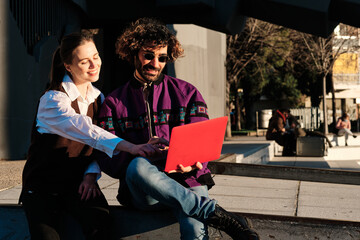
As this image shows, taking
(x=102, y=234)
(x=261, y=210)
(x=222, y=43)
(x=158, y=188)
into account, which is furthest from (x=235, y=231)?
(x=222, y=43)

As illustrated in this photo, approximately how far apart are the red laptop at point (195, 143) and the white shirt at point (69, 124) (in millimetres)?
385

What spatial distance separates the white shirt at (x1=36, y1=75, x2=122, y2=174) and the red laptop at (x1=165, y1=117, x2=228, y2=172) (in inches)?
15.2

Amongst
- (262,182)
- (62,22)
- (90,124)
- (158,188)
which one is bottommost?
(262,182)

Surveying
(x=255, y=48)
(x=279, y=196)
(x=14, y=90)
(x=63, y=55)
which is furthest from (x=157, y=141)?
(x=255, y=48)

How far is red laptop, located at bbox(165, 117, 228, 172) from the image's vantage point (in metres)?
2.53

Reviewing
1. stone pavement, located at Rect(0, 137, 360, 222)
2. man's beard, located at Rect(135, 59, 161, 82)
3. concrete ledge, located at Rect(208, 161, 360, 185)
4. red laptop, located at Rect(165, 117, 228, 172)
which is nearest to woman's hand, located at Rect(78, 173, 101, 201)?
red laptop, located at Rect(165, 117, 228, 172)

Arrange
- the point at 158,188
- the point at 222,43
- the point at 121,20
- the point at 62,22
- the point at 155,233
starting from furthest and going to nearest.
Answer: the point at 222,43
the point at 121,20
the point at 62,22
the point at 155,233
the point at 158,188

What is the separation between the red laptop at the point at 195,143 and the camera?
99.7 inches

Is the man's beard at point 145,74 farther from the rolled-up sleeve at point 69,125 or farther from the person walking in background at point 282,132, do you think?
the person walking in background at point 282,132

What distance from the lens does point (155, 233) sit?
10.3 ft

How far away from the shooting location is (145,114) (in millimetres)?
2965

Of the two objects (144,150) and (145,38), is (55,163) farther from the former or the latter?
(145,38)

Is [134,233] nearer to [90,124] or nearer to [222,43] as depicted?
[90,124]

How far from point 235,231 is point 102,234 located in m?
0.78
